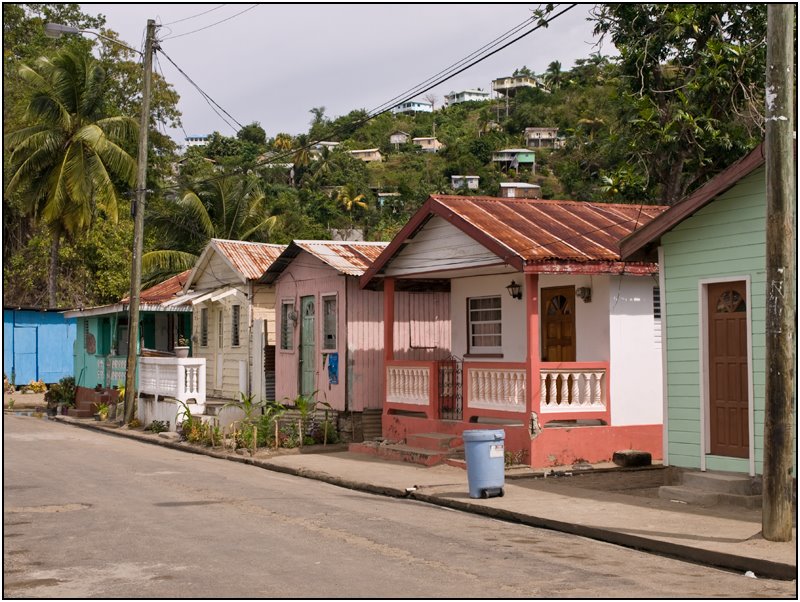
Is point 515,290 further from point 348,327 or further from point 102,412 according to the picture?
point 102,412

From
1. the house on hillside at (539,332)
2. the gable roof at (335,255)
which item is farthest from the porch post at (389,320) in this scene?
the gable roof at (335,255)

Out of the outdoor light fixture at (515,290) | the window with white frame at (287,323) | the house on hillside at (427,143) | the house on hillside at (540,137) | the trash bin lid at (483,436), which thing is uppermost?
the house on hillside at (427,143)

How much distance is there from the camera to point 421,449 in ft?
61.2

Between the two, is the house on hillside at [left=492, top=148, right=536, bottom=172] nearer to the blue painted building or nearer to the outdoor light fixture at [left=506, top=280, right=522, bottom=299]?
the blue painted building

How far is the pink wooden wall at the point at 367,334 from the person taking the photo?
22312 millimetres

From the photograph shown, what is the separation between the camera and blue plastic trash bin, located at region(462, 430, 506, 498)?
1382 centimetres

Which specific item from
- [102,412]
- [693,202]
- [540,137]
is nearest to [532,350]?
[693,202]

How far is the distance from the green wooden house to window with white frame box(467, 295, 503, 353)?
37.9 feet

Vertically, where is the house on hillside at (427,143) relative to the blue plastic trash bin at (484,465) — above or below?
above

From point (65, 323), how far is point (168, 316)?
428 inches

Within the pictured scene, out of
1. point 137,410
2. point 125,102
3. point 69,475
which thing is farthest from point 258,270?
point 125,102

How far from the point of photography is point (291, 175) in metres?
96.7

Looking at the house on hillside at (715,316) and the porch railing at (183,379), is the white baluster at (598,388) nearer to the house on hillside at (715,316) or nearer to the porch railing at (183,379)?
the house on hillside at (715,316)

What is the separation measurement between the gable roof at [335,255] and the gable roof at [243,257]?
0.70 meters
